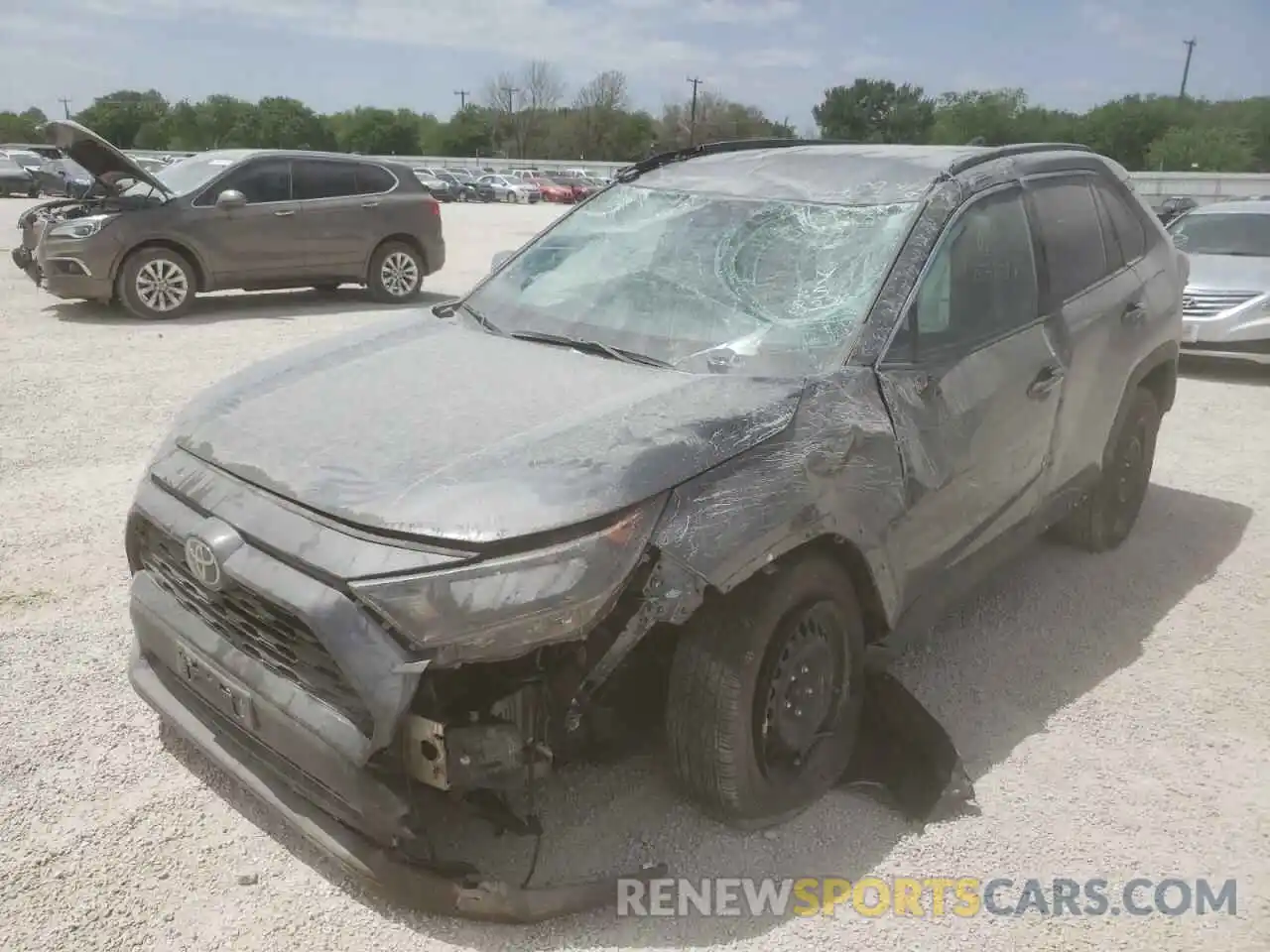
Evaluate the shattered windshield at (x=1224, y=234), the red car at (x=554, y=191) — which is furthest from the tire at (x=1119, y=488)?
the red car at (x=554, y=191)

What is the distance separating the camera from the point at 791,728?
283 centimetres

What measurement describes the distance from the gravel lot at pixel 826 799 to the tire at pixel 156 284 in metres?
5.59

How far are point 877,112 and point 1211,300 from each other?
79580mm

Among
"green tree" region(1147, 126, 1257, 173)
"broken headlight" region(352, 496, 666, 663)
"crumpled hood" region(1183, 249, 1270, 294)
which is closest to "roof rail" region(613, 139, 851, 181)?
"broken headlight" region(352, 496, 666, 663)

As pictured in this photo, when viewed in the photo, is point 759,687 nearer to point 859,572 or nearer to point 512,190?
point 859,572

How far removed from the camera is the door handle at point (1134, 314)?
4.38m

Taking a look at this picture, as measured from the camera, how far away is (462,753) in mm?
2293

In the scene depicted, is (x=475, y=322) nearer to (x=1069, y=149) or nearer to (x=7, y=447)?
(x=1069, y=149)

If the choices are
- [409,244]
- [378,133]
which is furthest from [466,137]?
[409,244]

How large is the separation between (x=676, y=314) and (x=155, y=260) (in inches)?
349

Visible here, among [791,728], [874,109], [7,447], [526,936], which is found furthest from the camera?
[874,109]

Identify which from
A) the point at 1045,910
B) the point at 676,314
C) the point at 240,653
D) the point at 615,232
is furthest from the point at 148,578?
A: the point at 1045,910

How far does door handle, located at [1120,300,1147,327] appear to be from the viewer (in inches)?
172

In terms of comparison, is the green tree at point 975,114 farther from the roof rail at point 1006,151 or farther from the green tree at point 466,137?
the roof rail at point 1006,151
